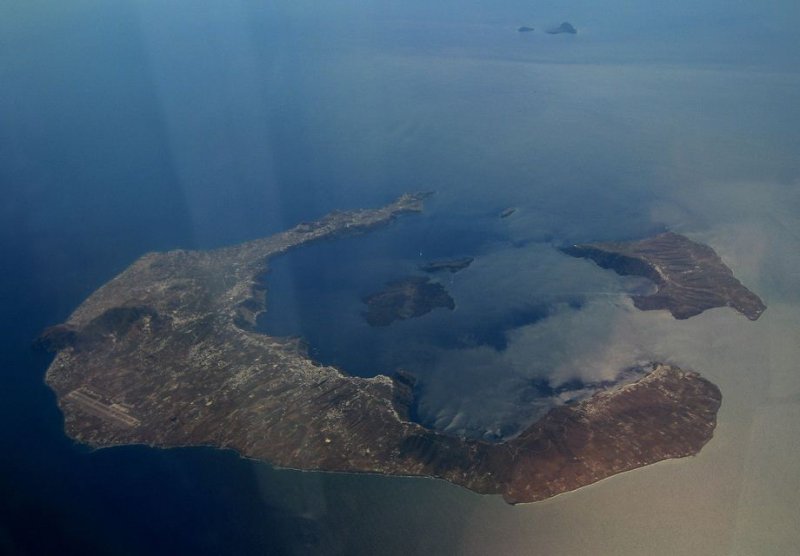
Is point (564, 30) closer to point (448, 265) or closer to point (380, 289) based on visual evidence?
point (448, 265)

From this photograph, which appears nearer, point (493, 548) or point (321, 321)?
point (493, 548)

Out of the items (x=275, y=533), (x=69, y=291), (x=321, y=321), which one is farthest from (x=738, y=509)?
(x=69, y=291)

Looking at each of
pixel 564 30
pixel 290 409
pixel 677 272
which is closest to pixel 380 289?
pixel 290 409

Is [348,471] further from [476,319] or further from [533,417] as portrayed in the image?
[476,319]

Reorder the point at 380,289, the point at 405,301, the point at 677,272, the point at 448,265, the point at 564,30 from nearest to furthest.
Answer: the point at 405,301 → the point at 677,272 → the point at 380,289 → the point at 448,265 → the point at 564,30


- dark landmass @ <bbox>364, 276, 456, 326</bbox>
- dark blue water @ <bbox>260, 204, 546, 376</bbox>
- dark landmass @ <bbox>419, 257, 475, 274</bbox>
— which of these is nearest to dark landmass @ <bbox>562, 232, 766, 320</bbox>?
dark blue water @ <bbox>260, 204, 546, 376</bbox>

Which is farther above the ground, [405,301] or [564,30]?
[564,30]

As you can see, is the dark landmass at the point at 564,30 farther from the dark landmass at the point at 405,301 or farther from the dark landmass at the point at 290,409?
the dark landmass at the point at 290,409
